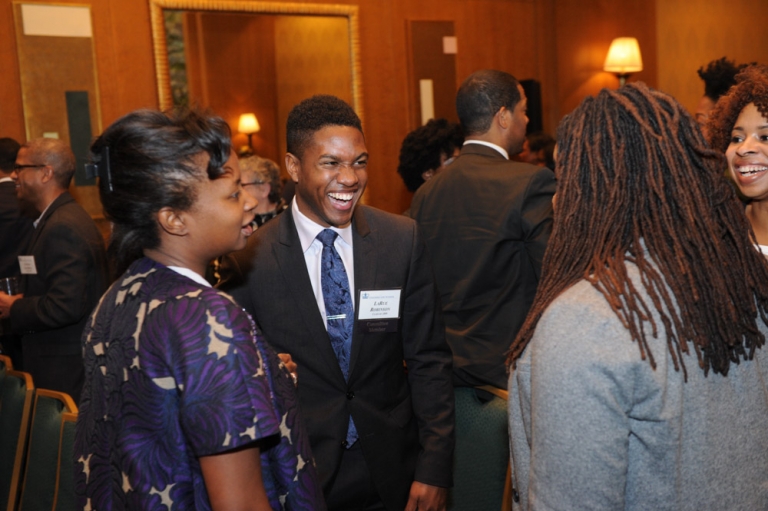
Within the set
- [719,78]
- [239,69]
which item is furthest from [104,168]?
[239,69]

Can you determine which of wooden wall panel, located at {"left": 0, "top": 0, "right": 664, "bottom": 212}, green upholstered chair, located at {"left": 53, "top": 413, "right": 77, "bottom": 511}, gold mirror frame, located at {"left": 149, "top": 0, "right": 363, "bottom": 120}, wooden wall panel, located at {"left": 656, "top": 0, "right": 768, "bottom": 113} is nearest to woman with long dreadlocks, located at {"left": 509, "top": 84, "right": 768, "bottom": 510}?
green upholstered chair, located at {"left": 53, "top": 413, "right": 77, "bottom": 511}

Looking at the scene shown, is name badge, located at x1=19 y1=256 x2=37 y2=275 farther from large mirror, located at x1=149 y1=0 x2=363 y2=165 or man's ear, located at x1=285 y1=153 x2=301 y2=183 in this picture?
large mirror, located at x1=149 y1=0 x2=363 y2=165

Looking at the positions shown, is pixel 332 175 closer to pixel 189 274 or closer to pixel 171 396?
pixel 189 274

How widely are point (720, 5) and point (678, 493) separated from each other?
25.7 feet

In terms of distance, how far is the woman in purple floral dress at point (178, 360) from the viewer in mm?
1159

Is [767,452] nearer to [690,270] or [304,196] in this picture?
[690,270]

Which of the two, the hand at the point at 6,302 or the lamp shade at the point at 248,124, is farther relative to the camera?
the lamp shade at the point at 248,124

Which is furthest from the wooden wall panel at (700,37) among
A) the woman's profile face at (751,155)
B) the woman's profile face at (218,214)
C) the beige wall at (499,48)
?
the woman's profile face at (218,214)

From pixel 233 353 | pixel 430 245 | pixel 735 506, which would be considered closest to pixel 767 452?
pixel 735 506

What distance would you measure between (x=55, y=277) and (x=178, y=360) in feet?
8.53

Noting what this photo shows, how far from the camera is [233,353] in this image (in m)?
1.17

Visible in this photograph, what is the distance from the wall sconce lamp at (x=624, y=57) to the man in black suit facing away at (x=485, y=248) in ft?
16.5

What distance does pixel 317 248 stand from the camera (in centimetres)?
204

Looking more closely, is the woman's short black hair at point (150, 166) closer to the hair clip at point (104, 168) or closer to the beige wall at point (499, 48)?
the hair clip at point (104, 168)
